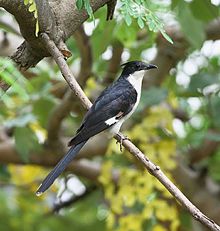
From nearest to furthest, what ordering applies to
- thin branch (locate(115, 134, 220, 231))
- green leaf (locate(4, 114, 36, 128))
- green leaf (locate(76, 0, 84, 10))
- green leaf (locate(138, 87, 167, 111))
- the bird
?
thin branch (locate(115, 134, 220, 231)) → green leaf (locate(76, 0, 84, 10)) → the bird → green leaf (locate(4, 114, 36, 128)) → green leaf (locate(138, 87, 167, 111))

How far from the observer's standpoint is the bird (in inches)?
91.7

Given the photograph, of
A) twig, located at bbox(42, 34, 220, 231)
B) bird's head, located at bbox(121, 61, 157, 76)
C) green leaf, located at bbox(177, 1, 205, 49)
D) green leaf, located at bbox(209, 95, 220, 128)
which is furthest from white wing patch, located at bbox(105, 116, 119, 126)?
green leaf, located at bbox(209, 95, 220, 128)

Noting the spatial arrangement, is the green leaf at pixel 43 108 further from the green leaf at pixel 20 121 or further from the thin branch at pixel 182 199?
the thin branch at pixel 182 199

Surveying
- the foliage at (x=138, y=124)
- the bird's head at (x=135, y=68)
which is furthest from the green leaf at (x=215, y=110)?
the bird's head at (x=135, y=68)

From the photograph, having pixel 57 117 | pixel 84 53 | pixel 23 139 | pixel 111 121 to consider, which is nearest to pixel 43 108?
pixel 57 117

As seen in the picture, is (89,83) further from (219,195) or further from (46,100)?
(219,195)

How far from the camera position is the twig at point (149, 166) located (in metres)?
1.73

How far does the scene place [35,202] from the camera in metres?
4.42

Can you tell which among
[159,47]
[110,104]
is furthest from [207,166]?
[110,104]

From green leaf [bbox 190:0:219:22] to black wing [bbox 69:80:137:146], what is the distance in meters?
0.37

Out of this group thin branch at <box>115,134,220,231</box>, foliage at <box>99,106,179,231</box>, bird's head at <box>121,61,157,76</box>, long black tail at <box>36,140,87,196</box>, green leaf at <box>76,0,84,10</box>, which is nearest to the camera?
thin branch at <box>115,134,220,231</box>

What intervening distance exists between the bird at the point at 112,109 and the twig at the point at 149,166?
0.32 metres

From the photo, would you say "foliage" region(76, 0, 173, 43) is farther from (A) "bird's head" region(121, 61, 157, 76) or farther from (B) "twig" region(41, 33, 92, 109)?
(A) "bird's head" region(121, 61, 157, 76)

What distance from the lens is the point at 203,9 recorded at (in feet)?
8.63
